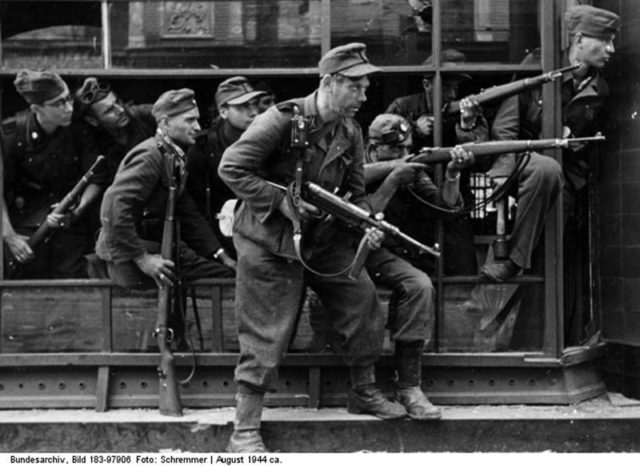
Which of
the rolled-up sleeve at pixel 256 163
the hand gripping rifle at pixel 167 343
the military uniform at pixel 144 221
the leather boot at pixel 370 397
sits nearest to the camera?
the rolled-up sleeve at pixel 256 163

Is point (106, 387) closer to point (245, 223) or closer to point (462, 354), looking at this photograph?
point (245, 223)

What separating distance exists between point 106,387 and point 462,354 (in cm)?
234

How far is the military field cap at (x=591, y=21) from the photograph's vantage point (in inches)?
263

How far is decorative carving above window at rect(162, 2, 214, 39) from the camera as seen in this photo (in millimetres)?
6918

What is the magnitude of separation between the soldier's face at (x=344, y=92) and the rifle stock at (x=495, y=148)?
730mm

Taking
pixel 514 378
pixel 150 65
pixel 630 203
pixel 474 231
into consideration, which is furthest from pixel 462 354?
pixel 150 65

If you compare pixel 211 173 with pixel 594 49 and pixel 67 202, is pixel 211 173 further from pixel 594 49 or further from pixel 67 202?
pixel 594 49

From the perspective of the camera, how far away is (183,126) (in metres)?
6.66

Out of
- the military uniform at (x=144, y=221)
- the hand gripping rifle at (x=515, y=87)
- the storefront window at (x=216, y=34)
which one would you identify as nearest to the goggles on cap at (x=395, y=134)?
the hand gripping rifle at (x=515, y=87)

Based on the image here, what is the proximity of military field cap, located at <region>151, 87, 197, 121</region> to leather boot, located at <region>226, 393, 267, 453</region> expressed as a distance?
183cm

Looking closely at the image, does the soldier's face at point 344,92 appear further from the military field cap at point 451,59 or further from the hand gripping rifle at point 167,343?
the hand gripping rifle at point 167,343

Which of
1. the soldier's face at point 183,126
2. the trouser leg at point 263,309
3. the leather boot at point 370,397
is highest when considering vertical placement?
the soldier's face at point 183,126

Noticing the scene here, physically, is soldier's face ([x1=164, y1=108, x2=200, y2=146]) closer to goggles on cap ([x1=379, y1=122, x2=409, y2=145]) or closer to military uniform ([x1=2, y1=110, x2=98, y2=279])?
military uniform ([x1=2, y1=110, x2=98, y2=279])

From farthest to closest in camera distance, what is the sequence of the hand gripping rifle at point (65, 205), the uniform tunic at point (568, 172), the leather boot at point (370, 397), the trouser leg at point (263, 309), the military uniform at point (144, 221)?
the hand gripping rifle at point (65, 205), the uniform tunic at point (568, 172), the leather boot at point (370, 397), the military uniform at point (144, 221), the trouser leg at point (263, 309)
